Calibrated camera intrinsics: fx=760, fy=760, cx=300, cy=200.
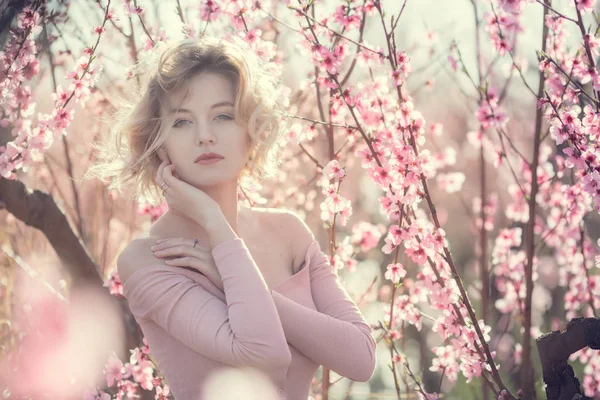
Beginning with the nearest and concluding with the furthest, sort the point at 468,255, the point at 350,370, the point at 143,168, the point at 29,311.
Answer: the point at 350,370 → the point at 143,168 → the point at 29,311 → the point at 468,255

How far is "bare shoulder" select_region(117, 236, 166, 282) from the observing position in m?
2.08

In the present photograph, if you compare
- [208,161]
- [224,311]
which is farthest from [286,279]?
[208,161]

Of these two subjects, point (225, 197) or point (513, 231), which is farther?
point (513, 231)

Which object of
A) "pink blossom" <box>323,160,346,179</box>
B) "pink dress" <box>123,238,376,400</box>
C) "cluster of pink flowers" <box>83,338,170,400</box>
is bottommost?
"pink dress" <box>123,238,376,400</box>

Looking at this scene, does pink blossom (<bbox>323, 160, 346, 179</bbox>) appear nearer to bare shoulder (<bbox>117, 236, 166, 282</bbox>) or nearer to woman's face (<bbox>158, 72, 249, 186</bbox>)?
woman's face (<bbox>158, 72, 249, 186</bbox>)

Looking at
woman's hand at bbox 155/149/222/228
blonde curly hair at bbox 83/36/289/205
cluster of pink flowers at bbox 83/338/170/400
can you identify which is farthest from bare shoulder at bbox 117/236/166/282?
cluster of pink flowers at bbox 83/338/170/400

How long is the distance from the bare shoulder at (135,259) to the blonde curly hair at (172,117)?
0.26 m

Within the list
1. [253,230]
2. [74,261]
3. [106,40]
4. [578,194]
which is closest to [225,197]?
[253,230]

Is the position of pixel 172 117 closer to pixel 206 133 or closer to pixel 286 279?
pixel 206 133

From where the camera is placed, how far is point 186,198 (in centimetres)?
212

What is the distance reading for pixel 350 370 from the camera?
6.90 feet

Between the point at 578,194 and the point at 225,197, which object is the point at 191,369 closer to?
the point at 225,197

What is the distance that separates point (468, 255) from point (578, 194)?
6087 mm

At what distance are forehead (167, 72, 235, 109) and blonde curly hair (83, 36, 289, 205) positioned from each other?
12 millimetres
